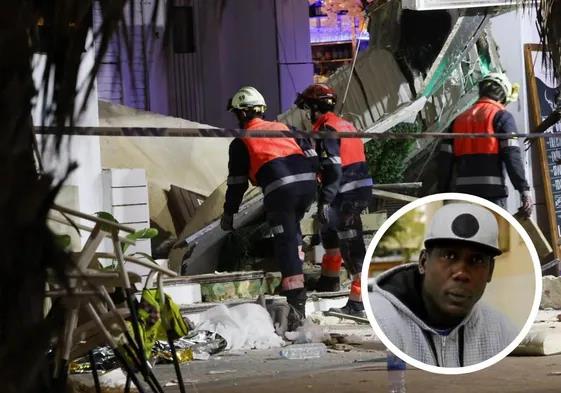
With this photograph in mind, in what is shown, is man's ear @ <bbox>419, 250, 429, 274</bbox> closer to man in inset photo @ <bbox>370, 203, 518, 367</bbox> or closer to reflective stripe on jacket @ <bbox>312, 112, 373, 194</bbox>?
man in inset photo @ <bbox>370, 203, 518, 367</bbox>

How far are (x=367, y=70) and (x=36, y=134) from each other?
42.8 feet

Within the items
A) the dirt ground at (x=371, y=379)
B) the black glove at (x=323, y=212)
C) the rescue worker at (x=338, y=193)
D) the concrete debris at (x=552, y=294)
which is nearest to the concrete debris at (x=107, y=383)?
the dirt ground at (x=371, y=379)

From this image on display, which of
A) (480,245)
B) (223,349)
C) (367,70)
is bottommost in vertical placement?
(223,349)

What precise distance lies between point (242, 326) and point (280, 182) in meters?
1.29

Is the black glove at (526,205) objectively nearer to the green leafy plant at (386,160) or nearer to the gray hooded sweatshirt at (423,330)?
the green leafy plant at (386,160)

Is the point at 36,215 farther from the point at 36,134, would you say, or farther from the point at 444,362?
the point at 444,362

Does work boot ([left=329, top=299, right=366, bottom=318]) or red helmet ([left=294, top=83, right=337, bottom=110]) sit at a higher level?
red helmet ([left=294, top=83, right=337, bottom=110])

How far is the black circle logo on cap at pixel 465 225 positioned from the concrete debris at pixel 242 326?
217 inches

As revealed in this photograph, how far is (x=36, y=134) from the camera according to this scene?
1986 millimetres

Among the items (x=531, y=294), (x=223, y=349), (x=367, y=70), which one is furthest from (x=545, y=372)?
(x=367, y=70)

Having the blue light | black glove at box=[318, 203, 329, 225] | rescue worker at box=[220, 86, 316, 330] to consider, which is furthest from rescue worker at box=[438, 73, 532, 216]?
the blue light

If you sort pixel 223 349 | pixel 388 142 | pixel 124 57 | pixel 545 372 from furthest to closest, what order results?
pixel 388 142 < pixel 223 349 < pixel 545 372 < pixel 124 57

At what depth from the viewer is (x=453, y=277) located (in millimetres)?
3590

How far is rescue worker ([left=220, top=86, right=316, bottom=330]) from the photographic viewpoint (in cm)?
1020
